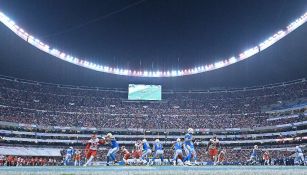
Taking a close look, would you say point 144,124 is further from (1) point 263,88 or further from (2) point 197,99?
(1) point 263,88

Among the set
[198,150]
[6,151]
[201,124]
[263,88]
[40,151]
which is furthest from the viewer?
[263,88]

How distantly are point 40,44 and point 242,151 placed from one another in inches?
1662

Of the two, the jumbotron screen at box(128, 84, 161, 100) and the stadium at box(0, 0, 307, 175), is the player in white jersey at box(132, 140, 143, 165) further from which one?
the jumbotron screen at box(128, 84, 161, 100)

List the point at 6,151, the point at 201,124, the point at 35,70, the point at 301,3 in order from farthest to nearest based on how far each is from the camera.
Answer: the point at 201,124
the point at 35,70
the point at 6,151
the point at 301,3

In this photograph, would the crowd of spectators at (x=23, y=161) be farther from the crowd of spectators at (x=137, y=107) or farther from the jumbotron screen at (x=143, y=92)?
the jumbotron screen at (x=143, y=92)

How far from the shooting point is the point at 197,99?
285 ft

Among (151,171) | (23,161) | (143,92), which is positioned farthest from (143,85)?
(151,171)

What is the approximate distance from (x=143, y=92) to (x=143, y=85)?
5.61 feet

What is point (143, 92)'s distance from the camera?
81.1 metres

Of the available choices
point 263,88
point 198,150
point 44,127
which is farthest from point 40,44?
point 263,88

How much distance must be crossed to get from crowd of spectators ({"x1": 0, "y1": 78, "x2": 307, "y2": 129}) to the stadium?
0.24m

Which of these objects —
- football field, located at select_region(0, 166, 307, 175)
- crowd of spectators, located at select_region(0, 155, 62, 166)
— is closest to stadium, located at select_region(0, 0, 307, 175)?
crowd of spectators, located at select_region(0, 155, 62, 166)

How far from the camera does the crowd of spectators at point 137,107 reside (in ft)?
236

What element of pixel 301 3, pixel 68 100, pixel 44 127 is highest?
pixel 301 3
